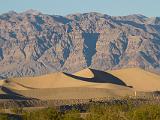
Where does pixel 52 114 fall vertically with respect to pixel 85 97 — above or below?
above

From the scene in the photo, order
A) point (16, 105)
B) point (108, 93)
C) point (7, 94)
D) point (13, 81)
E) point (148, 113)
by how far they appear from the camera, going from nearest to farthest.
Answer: point (148, 113) → point (16, 105) → point (7, 94) → point (108, 93) → point (13, 81)

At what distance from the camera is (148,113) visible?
3086 inches

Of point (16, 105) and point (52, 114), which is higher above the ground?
point (52, 114)

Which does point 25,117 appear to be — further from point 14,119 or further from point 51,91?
point 51,91

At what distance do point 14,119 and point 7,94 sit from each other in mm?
73127

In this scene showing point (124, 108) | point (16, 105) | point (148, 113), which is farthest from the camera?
point (16, 105)

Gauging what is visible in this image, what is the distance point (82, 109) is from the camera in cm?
11875

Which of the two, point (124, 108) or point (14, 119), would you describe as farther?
point (124, 108)

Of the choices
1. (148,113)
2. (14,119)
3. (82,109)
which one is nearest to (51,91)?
(82,109)

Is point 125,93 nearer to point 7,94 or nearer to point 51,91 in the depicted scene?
point 51,91

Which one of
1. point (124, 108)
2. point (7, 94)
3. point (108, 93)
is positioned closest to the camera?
point (124, 108)

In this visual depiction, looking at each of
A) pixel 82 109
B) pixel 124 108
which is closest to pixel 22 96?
pixel 82 109

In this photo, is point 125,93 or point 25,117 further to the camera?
point 125,93

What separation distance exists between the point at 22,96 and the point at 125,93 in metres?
27.6
